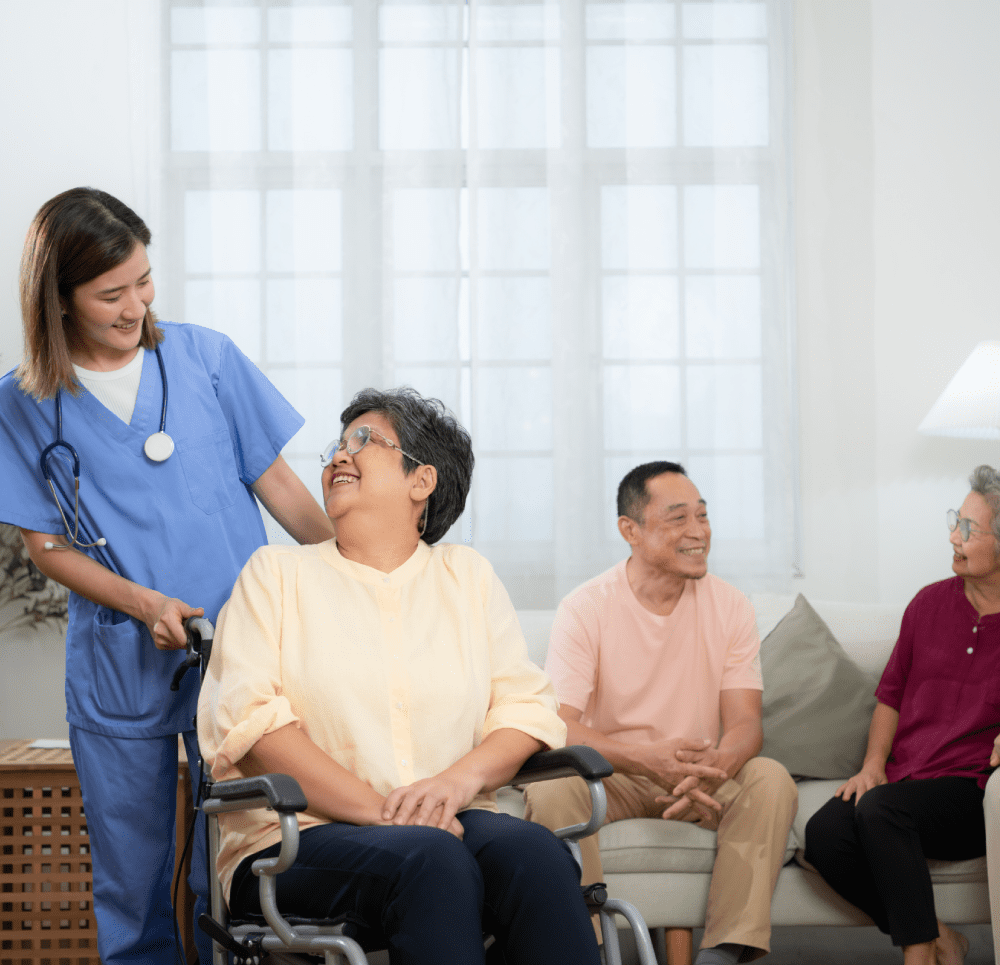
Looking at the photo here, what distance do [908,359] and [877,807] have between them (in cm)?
177

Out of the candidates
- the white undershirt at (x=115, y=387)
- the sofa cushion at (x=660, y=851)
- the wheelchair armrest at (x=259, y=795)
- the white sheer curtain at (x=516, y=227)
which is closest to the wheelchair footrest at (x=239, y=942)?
the wheelchair armrest at (x=259, y=795)

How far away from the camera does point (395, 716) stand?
5.00ft

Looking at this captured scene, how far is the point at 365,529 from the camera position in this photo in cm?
163

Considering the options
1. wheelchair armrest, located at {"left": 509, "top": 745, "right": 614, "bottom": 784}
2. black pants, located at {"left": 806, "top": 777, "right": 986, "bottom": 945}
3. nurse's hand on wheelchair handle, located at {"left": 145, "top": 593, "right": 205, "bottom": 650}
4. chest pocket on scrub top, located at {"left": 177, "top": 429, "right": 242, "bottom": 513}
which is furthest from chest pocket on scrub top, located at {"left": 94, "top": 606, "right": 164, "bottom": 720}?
black pants, located at {"left": 806, "top": 777, "right": 986, "bottom": 945}

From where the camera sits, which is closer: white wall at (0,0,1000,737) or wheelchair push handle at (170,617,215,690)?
wheelchair push handle at (170,617,215,690)

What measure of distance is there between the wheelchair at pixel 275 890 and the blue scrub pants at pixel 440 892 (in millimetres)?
34

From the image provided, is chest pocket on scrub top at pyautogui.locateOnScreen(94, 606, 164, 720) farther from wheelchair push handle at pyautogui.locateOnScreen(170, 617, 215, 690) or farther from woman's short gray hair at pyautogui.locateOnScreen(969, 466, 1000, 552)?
woman's short gray hair at pyautogui.locateOnScreen(969, 466, 1000, 552)

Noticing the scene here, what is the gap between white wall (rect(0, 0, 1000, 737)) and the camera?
11.0ft

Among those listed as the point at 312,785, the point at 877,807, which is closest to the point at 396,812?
the point at 312,785

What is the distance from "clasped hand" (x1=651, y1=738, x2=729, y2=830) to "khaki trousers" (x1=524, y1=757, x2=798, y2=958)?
0.04 meters

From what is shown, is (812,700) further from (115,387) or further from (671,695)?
(115,387)

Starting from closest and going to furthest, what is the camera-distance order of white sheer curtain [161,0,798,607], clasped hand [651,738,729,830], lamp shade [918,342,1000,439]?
clasped hand [651,738,729,830]
lamp shade [918,342,1000,439]
white sheer curtain [161,0,798,607]

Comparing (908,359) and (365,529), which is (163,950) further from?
(908,359)

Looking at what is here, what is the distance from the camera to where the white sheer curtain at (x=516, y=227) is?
329cm
